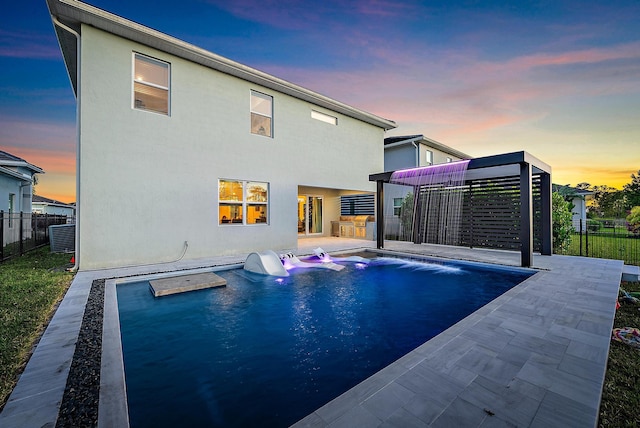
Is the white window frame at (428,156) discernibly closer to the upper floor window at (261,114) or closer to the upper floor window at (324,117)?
the upper floor window at (324,117)

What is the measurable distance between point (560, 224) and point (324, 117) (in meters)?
9.31

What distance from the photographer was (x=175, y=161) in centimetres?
762

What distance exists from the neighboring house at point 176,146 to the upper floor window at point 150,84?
0.09ft

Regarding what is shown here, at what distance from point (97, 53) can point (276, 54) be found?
257 inches

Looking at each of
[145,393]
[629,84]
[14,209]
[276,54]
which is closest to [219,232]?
[145,393]

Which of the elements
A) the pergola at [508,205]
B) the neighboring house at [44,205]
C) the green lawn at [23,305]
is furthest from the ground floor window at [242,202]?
the neighboring house at [44,205]

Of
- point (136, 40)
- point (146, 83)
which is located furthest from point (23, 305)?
point (136, 40)

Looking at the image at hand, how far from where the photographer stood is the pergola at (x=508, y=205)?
6.75 meters

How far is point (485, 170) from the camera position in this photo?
8.30m

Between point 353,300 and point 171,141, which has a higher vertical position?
point 171,141

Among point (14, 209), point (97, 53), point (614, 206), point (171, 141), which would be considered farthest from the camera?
point (614, 206)

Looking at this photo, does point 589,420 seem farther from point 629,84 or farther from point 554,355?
point 629,84

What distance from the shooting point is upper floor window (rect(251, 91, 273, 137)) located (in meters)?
9.36

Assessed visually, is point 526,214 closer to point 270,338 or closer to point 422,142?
point 270,338
